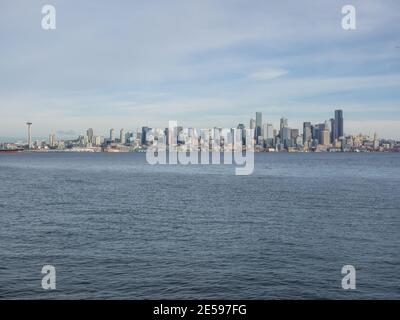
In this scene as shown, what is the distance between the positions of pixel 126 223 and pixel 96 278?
19.8m

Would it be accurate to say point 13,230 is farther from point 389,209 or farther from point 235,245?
point 389,209

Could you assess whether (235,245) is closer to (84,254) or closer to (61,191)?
(84,254)

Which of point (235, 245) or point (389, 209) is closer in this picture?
point (235, 245)

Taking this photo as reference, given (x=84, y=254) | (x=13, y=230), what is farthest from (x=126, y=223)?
(x=84, y=254)

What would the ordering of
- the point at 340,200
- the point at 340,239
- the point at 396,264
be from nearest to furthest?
the point at 396,264, the point at 340,239, the point at 340,200

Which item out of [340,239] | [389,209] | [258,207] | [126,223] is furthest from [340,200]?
[126,223]

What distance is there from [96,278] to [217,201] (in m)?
41.0

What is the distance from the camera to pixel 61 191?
8275cm

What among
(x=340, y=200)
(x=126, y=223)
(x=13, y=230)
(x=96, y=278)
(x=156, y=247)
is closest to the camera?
(x=96, y=278)
